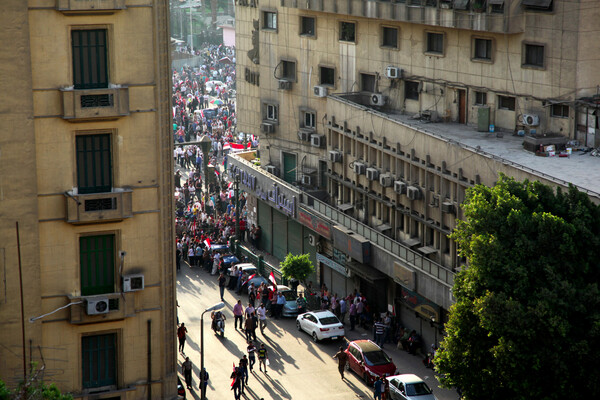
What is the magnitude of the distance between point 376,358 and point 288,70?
857 inches

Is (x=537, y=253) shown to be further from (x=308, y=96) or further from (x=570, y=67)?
(x=308, y=96)

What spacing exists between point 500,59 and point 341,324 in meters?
13.7

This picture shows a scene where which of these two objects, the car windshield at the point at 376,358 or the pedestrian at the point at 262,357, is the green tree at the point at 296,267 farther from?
the car windshield at the point at 376,358

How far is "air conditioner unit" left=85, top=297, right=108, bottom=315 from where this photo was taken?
1230 inches

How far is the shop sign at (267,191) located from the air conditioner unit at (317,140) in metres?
3.10

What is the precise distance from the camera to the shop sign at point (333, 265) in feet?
176

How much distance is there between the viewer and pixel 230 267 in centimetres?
5850

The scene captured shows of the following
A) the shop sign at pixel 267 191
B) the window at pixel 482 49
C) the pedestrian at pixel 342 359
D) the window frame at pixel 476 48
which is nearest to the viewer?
the pedestrian at pixel 342 359

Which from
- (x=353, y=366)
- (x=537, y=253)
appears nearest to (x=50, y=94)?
(x=537, y=253)

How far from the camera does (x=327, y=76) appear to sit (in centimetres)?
5831

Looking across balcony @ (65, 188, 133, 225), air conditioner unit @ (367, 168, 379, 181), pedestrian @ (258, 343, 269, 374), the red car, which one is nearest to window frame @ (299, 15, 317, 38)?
air conditioner unit @ (367, 168, 379, 181)

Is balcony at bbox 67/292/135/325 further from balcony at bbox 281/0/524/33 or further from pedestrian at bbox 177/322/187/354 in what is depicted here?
balcony at bbox 281/0/524/33

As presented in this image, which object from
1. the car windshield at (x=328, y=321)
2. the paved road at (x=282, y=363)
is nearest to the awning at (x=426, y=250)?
the paved road at (x=282, y=363)

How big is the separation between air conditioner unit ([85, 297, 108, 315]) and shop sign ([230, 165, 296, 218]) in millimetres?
27343
